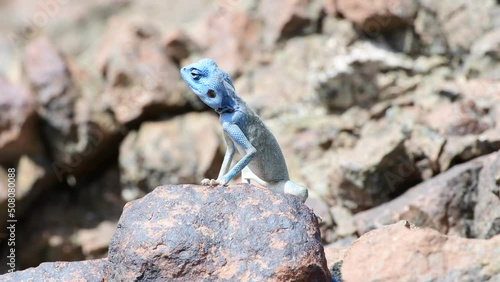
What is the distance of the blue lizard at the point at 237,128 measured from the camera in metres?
4.34

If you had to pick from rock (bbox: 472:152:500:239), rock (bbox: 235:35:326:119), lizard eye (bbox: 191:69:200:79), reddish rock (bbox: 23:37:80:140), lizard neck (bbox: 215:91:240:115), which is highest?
lizard eye (bbox: 191:69:200:79)

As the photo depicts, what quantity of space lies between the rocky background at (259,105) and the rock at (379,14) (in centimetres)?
2

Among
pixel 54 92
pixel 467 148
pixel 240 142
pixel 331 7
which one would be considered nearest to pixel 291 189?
pixel 240 142

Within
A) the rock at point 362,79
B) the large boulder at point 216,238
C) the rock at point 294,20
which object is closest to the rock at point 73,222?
the rock at point 294,20

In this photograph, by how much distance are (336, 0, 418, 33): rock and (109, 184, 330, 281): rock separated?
16.6ft

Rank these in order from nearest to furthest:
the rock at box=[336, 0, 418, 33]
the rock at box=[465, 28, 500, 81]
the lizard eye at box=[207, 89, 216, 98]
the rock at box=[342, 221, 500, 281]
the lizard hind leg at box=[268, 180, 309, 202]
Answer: the rock at box=[342, 221, 500, 281]
the lizard eye at box=[207, 89, 216, 98]
the lizard hind leg at box=[268, 180, 309, 202]
the rock at box=[465, 28, 500, 81]
the rock at box=[336, 0, 418, 33]

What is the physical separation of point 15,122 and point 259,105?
3.06 meters

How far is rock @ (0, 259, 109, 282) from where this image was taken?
4020 mm

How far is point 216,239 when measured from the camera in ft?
11.8

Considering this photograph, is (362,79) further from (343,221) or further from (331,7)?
(343,221)

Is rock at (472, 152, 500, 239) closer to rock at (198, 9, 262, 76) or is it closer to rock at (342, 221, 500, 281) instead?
rock at (342, 221, 500, 281)

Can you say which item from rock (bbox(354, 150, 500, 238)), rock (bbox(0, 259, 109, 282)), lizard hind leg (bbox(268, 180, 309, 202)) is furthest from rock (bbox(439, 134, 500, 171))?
rock (bbox(0, 259, 109, 282))

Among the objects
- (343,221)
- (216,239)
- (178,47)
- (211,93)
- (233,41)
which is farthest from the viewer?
(178,47)

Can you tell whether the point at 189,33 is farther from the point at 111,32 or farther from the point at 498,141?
the point at 498,141
